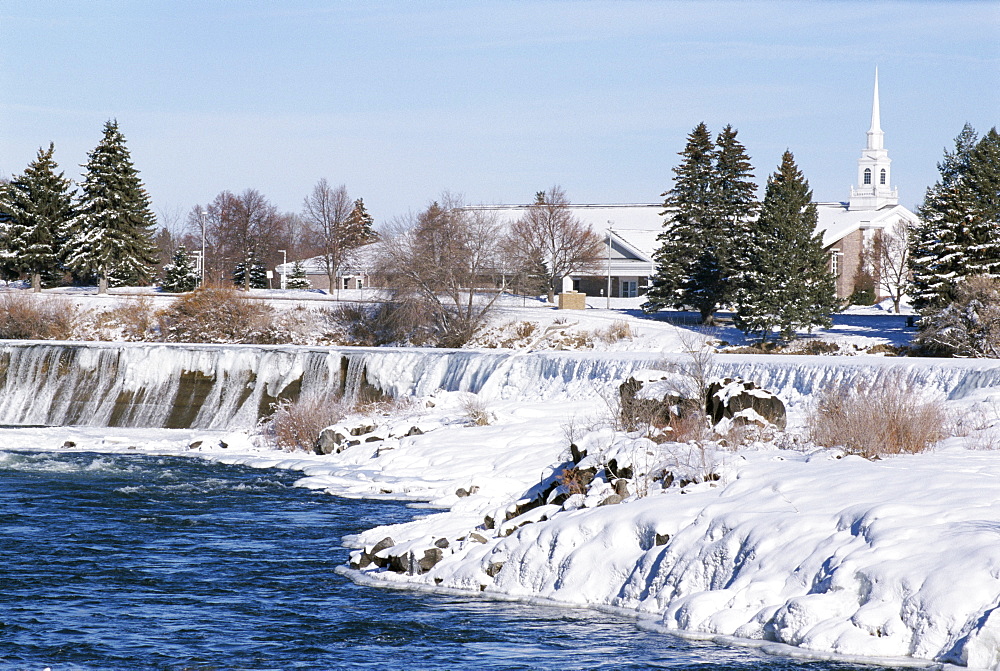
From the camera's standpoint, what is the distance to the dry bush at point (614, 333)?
48719 mm

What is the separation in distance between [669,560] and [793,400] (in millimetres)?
16105

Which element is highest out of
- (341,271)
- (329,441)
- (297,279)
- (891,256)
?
(891,256)

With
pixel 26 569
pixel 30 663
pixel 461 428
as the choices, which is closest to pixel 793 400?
pixel 461 428

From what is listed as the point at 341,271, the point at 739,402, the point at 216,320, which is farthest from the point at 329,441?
the point at 341,271

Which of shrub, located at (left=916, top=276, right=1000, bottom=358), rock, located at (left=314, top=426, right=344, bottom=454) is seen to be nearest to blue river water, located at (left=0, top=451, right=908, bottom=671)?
rock, located at (left=314, top=426, right=344, bottom=454)

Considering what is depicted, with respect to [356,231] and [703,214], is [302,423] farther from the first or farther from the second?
[356,231]

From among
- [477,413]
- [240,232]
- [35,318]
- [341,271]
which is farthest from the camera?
[240,232]

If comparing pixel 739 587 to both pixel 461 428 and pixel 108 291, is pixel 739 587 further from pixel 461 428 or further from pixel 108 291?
pixel 108 291

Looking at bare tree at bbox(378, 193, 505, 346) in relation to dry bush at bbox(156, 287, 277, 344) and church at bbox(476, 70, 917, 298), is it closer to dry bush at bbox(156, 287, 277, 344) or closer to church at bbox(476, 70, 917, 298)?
dry bush at bbox(156, 287, 277, 344)

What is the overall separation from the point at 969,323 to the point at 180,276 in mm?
47994

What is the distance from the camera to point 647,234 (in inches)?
2975

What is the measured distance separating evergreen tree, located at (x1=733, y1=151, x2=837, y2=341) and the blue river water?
29518 millimetres

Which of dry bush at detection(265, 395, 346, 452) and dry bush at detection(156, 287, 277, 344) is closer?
dry bush at detection(265, 395, 346, 452)

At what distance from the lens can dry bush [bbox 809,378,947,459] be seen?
16.5 meters
